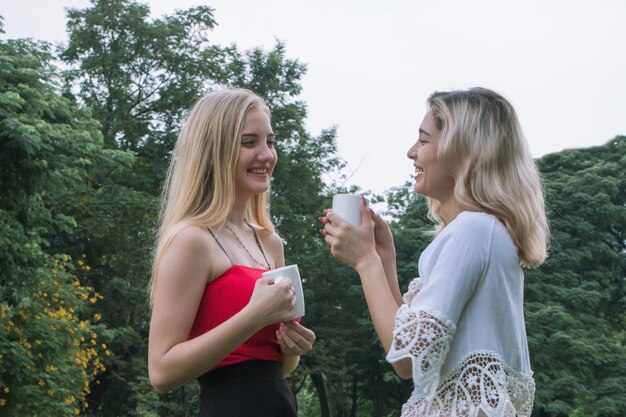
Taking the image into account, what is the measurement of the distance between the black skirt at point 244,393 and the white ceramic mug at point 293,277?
0.93ft

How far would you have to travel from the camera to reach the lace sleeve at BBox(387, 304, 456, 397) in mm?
2197

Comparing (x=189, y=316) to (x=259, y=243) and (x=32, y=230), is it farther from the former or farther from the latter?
(x=32, y=230)

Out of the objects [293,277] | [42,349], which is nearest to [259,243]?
[293,277]

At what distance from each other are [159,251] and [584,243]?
19235 mm

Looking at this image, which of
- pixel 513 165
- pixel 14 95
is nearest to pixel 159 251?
pixel 513 165

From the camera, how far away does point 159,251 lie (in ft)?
9.29

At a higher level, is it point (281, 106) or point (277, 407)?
point (281, 106)

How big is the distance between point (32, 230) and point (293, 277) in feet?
37.4

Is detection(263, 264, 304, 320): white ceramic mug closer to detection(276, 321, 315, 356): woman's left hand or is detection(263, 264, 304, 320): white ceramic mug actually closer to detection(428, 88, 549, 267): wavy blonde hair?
detection(276, 321, 315, 356): woman's left hand

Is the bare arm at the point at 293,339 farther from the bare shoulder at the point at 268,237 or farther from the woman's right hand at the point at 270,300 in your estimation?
the bare shoulder at the point at 268,237

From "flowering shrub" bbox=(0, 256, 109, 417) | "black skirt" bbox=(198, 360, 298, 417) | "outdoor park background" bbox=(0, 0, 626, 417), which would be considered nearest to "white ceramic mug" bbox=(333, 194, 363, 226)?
"black skirt" bbox=(198, 360, 298, 417)

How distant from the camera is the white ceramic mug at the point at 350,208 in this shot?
258 cm

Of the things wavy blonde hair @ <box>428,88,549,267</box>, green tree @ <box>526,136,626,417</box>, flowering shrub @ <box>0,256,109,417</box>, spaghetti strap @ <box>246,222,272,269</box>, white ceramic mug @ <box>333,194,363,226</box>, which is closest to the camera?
wavy blonde hair @ <box>428,88,549,267</box>

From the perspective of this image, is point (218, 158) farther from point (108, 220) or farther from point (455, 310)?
point (108, 220)
